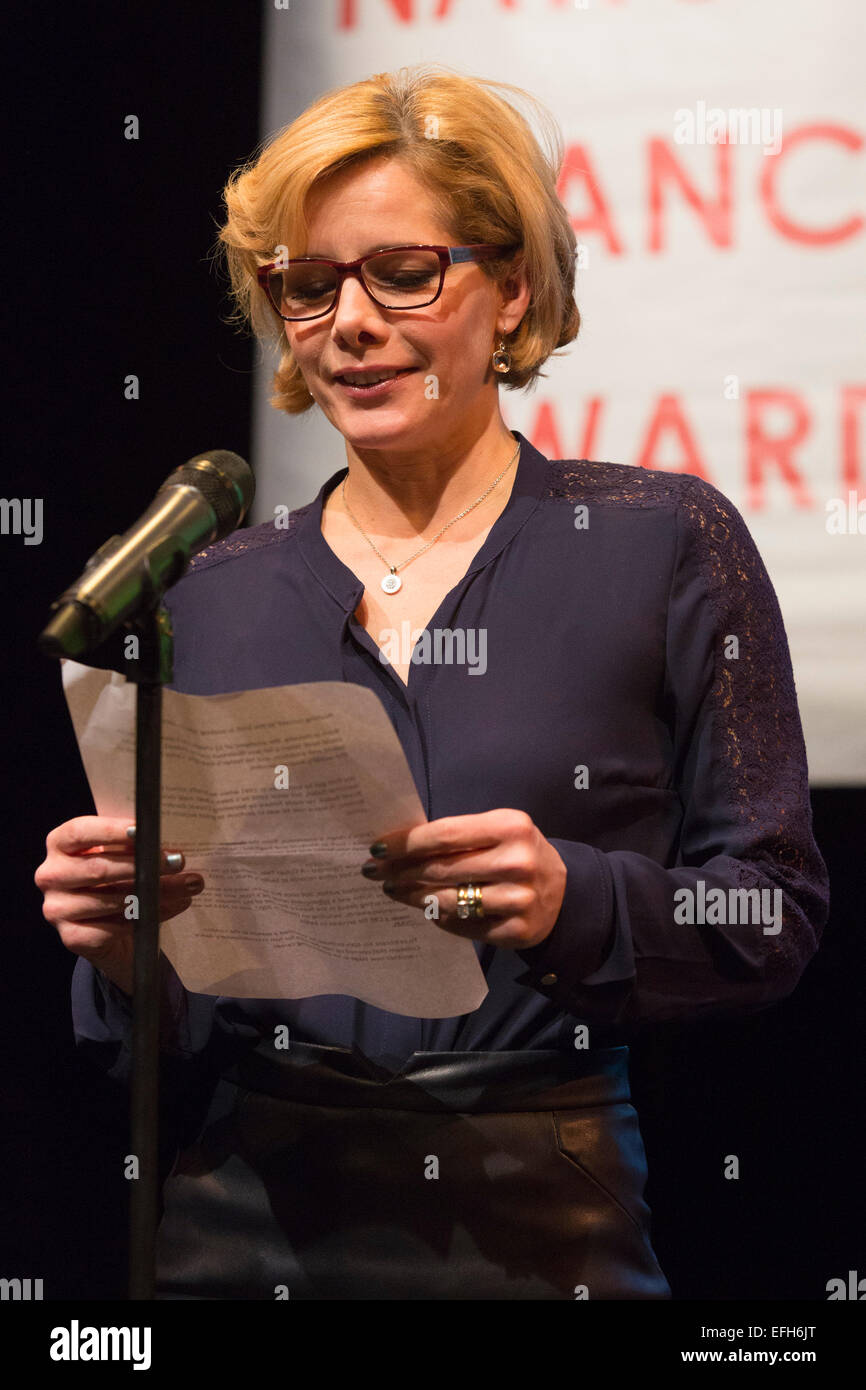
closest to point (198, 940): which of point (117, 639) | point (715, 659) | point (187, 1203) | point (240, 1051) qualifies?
point (240, 1051)

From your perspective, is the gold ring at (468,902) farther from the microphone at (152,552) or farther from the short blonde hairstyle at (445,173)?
the short blonde hairstyle at (445,173)

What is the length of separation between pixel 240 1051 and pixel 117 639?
0.93 metres

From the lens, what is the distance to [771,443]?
2.06 m

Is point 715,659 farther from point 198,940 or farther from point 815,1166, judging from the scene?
point 815,1166

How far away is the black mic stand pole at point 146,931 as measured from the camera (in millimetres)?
1055

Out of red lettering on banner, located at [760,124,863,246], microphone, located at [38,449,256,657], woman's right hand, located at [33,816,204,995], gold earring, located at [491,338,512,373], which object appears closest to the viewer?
microphone, located at [38,449,256,657]

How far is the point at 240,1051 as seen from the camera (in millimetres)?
1503

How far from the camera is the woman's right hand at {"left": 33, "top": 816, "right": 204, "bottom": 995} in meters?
1.26

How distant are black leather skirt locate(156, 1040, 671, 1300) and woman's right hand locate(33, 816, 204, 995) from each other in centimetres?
23

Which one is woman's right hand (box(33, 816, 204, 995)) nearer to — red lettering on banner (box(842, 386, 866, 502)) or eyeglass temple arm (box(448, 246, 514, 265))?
eyeglass temple arm (box(448, 246, 514, 265))

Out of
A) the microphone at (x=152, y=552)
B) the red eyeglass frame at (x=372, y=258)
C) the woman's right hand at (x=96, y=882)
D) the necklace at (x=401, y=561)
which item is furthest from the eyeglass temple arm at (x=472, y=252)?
the woman's right hand at (x=96, y=882)

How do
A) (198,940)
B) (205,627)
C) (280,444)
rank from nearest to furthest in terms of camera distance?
1. (198,940)
2. (205,627)
3. (280,444)

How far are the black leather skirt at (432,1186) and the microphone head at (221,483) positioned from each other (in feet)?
1.85

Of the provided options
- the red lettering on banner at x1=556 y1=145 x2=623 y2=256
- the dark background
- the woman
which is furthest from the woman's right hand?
the red lettering on banner at x1=556 y1=145 x2=623 y2=256
